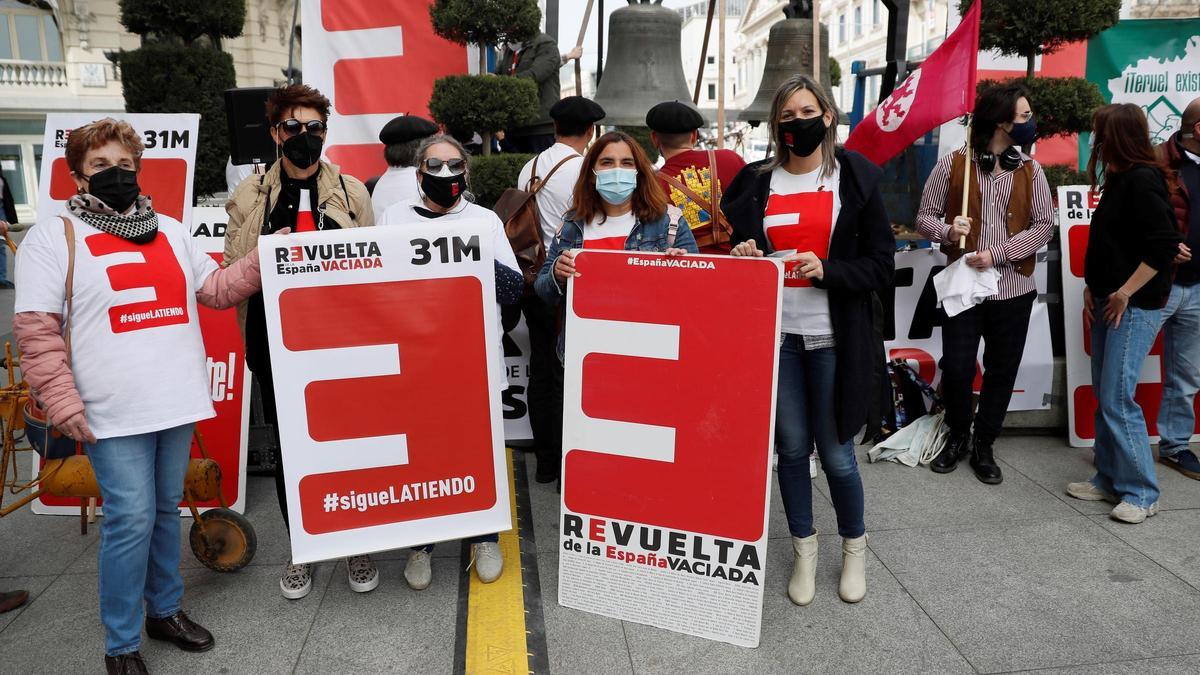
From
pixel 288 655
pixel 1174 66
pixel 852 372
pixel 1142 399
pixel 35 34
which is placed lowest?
pixel 288 655

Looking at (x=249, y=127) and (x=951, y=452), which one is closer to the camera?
(x=951, y=452)

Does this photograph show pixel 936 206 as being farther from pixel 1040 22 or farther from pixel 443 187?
pixel 443 187

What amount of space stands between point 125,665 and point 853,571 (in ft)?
8.16

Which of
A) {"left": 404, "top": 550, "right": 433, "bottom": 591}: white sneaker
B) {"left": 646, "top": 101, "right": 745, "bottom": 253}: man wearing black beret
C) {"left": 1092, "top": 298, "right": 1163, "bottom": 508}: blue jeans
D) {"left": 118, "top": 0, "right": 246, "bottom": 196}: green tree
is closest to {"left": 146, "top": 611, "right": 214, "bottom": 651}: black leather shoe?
{"left": 404, "top": 550, "right": 433, "bottom": 591}: white sneaker

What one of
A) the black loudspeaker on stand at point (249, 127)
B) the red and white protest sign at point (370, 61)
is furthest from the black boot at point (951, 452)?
the black loudspeaker on stand at point (249, 127)

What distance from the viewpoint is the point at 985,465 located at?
171 inches

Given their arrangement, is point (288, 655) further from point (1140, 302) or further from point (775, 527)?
point (1140, 302)

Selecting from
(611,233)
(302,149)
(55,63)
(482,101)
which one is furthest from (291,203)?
(55,63)

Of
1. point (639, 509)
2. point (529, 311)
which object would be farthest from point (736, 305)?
point (529, 311)

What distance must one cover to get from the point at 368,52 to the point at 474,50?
79 centimetres

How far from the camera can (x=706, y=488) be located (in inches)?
117

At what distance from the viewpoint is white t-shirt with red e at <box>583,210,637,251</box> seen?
11.2 ft

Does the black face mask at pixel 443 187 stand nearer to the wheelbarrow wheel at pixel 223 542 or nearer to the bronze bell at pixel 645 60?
the wheelbarrow wheel at pixel 223 542

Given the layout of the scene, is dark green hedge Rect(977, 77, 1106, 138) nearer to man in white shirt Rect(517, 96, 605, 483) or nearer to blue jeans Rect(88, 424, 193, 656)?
man in white shirt Rect(517, 96, 605, 483)
